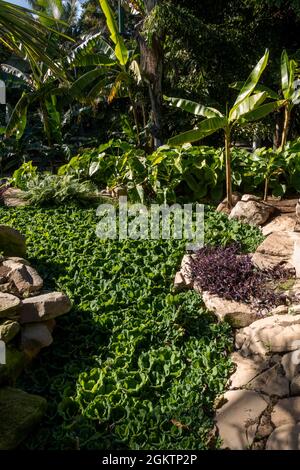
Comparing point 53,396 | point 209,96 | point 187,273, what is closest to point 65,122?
point 209,96

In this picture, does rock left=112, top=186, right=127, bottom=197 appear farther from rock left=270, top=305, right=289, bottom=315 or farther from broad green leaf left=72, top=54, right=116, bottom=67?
broad green leaf left=72, top=54, right=116, bottom=67

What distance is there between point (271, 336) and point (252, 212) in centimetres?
252

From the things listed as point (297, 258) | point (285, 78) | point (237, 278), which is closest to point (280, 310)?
point (237, 278)

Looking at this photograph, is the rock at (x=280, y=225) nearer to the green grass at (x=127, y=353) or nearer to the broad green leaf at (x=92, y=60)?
the green grass at (x=127, y=353)

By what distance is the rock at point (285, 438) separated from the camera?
2.65m

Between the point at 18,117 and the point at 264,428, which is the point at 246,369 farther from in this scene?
the point at 18,117

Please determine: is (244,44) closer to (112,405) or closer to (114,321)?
(114,321)

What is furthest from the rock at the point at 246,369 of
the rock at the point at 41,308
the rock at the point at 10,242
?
the rock at the point at 10,242

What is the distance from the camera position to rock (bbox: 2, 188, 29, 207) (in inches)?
285

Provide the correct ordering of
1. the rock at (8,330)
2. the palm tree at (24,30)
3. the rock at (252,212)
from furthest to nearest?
the rock at (252,212)
the rock at (8,330)
the palm tree at (24,30)

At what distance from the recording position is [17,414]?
9.46ft

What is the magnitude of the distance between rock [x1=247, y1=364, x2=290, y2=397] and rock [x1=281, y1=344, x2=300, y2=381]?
0.04 metres

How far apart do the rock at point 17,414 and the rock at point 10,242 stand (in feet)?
6.96

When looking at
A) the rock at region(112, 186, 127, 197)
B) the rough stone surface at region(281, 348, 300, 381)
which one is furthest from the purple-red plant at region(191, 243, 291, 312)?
the rock at region(112, 186, 127, 197)
